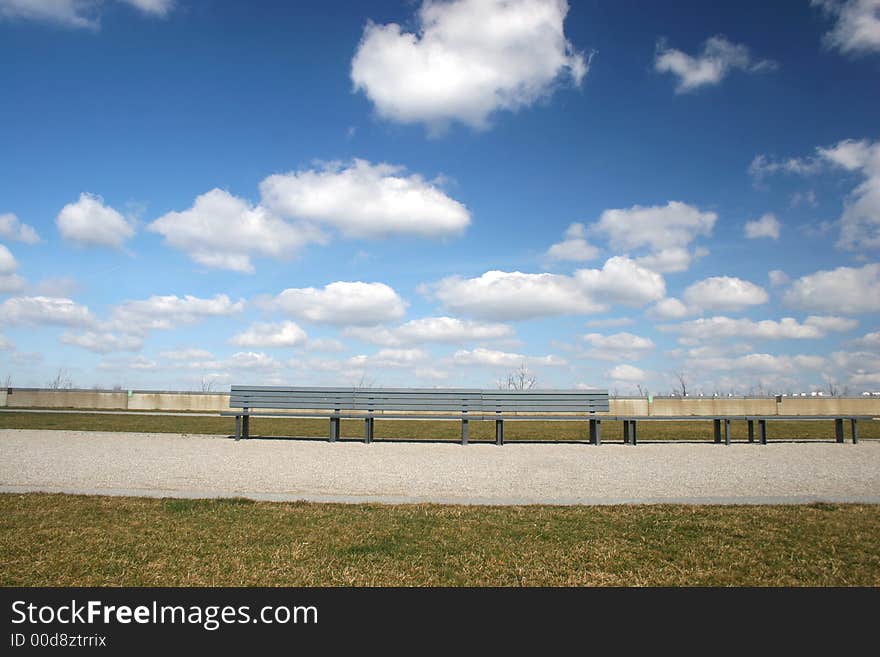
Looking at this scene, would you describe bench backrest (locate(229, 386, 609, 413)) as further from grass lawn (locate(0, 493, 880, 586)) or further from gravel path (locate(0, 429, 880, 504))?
grass lawn (locate(0, 493, 880, 586))

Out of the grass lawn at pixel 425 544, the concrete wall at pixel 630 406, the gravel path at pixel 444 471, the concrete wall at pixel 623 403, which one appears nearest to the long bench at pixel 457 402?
the gravel path at pixel 444 471

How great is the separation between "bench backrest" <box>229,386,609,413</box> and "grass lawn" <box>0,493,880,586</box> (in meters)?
6.95

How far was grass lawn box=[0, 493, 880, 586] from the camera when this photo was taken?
3961mm

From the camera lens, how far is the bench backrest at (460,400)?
523 inches

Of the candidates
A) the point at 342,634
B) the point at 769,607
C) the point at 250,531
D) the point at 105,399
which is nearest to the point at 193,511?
the point at 250,531

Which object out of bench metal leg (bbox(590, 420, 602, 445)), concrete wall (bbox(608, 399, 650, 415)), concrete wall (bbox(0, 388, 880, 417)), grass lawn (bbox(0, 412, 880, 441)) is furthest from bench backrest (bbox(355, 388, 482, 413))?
concrete wall (bbox(608, 399, 650, 415))

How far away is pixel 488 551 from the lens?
180 inches

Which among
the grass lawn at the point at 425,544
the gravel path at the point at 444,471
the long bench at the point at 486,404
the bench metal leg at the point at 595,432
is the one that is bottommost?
the gravel path at the point at 444,471

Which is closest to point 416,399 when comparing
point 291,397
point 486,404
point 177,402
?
point 486,404

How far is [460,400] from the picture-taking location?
43.8 ft

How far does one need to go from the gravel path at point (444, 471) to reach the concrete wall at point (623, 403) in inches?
813

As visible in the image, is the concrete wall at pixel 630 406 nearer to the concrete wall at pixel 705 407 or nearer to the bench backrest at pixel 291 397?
the concrete wall at pixel 705 407

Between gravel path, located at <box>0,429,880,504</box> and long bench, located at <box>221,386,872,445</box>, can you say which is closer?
gravel path, located at <box>0,429,880,504</box>

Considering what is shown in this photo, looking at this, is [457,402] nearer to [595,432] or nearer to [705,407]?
[595,432]
